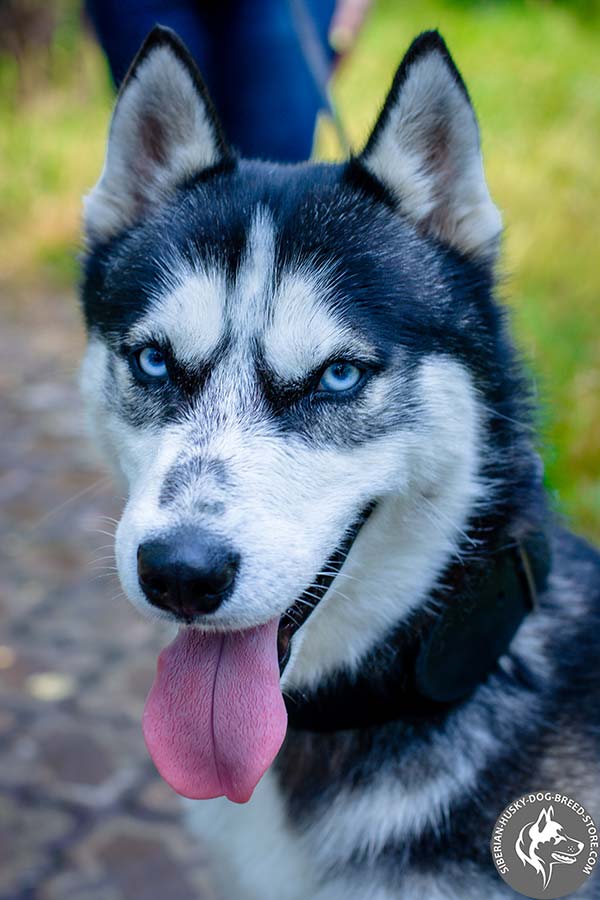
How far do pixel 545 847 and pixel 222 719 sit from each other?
70cm

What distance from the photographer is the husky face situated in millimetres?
1810

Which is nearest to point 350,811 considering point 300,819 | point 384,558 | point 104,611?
point 300,819

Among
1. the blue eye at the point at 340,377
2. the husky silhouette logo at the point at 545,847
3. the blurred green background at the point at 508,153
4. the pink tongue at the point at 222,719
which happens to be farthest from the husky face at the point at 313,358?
the blurred green background at the point at 508,153

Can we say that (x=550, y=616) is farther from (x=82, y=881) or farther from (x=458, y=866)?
(x=82, y=881)

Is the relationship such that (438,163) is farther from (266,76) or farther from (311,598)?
(266,76)

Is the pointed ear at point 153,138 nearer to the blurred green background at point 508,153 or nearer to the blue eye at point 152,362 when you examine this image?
the blue eye at point 152,362

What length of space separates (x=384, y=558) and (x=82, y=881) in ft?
5.06

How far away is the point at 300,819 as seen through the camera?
2131 millimetres

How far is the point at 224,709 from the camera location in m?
1.89

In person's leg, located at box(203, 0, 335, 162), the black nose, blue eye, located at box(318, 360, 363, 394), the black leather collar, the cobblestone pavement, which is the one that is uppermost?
person's leg, located at box(203, 0, 335, 162)

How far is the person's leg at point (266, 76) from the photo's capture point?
358 cm

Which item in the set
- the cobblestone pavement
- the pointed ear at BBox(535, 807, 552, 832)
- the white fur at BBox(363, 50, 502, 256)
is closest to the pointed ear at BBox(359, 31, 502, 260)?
the white fur at BBox(363, 50, 502, 256)

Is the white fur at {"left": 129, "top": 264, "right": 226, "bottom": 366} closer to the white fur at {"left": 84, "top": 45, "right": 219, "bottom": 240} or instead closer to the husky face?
the husky face

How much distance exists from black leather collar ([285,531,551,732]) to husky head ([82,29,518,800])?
62mm
